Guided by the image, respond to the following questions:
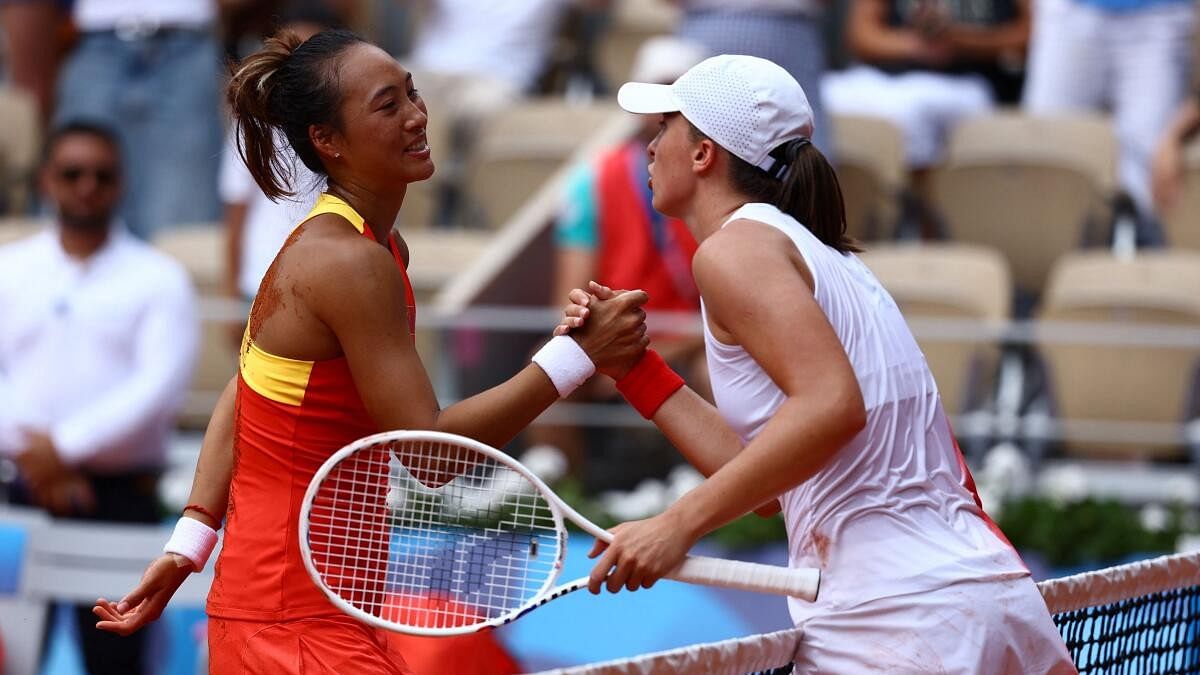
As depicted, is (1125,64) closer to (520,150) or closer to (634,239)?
(520,150)

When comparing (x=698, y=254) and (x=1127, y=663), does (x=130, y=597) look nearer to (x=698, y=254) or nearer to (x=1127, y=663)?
(x=698, y=254)

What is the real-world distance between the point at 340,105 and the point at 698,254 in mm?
617

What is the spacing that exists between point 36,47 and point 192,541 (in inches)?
257

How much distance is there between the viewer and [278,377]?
9.34 ft

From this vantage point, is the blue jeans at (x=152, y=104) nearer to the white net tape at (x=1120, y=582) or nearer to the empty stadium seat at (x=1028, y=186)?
the empty stadium seat at (x=1028, y=186)

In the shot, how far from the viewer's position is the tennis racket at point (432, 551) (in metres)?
2.63

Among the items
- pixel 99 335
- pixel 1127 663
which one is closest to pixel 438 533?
pixel 1127 663

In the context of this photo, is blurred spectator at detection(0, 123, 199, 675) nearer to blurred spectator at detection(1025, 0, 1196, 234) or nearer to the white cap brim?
the white cap brim

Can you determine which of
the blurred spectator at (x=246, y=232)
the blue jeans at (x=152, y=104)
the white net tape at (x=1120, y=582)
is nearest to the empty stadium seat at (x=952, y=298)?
the blurred spectator at (x=246, y=232)

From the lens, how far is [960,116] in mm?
8102

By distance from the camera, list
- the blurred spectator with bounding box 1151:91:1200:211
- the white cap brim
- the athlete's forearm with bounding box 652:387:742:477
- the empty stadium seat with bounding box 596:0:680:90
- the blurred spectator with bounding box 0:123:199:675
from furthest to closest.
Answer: the empty stadium seat with bounding box 596:0:680:90 < the blurred spectator with bounding box 1151:91:1200:211 < the blurred spectator with bounding box 0:123:199:675 < the athlete's forearm with bounding box 652:387:742:477 < the white cap brim

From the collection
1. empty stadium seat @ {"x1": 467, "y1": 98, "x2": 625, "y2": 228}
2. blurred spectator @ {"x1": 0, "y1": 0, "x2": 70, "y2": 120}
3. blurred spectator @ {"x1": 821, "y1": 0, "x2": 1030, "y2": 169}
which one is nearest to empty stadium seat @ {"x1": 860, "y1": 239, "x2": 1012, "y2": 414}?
blurred spectator @ {"x1": 821, "y1": 0, "x2": 1030, "y2": 169}

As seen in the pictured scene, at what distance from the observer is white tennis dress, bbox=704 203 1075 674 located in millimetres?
2732

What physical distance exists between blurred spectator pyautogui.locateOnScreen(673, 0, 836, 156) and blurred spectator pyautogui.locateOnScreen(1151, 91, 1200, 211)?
153cm
